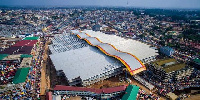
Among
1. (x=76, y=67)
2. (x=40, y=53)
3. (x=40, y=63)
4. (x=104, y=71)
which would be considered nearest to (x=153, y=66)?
(x=104, y=71)

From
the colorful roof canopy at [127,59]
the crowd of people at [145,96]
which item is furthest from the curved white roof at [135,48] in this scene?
the crowd of people at [145,96]

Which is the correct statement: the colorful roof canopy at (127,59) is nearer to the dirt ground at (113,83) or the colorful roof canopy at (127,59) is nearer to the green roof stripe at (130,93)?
the dirt ground at (113,83)

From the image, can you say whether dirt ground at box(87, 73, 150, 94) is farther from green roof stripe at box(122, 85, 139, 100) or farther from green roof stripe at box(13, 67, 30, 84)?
green roof stripe at box(13, 67, 30, 84)

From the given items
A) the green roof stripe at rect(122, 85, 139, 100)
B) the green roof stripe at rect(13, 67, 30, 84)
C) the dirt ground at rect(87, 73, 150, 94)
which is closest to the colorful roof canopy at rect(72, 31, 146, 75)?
the dirt ground at rect(87, 73, 150, 94)

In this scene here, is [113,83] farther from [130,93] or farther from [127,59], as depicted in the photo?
[130,93]

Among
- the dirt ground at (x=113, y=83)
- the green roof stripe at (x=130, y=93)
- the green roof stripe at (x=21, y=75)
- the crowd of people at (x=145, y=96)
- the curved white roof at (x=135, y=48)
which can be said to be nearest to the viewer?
the green roof stripe at (x=130, y=93)

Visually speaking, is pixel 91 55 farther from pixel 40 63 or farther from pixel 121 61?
pixel 40 63

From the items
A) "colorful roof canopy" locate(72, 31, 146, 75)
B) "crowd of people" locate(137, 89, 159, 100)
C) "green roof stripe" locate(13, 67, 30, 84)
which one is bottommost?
"crowd of people" locate(137, 89, 159, 100)

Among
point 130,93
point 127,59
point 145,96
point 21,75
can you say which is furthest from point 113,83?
point 21,75
